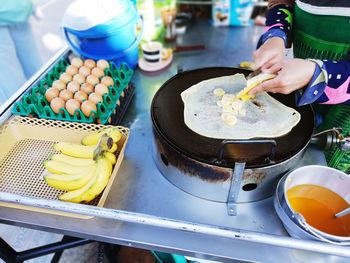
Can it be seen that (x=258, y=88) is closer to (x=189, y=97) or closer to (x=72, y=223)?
(x=189, y=97)

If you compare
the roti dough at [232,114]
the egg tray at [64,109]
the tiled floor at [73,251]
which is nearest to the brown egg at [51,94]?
the egg tray at [64,109]

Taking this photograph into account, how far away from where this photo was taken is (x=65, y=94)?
1237mm

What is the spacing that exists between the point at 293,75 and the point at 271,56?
0.54ft

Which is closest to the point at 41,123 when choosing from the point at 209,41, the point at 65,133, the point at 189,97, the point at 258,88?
the point at 65,133

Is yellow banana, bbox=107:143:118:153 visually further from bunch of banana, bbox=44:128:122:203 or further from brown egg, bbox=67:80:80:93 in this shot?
brown egg, bbox=67:80:80:93

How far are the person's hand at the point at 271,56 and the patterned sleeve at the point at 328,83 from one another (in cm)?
12

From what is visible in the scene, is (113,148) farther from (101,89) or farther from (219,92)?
(219,92)

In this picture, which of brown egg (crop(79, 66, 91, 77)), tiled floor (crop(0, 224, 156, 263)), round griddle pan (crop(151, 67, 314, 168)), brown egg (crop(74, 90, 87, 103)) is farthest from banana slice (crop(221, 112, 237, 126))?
tiled floor (crop(0, 224, 156, 263))

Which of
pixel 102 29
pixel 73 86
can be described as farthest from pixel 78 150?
pixel 102 29

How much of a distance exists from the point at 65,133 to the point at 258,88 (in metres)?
0.77

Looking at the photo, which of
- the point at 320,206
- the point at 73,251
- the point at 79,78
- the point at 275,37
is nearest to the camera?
the point at 320,206

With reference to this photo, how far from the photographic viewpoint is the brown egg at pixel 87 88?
1.28 metres

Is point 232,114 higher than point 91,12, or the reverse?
point 91,12

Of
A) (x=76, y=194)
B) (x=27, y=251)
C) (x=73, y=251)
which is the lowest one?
(x=73, y=251)
